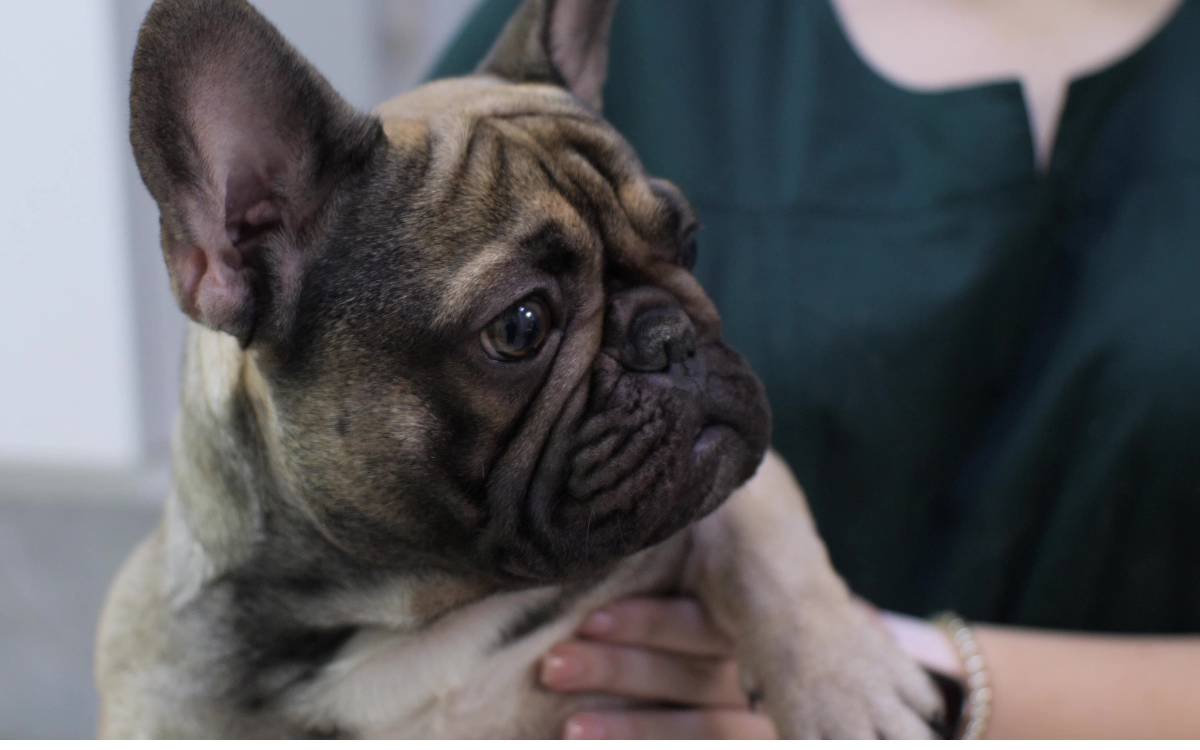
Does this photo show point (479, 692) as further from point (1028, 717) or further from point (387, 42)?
point (387, 42)

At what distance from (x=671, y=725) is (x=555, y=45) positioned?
28.1 inches

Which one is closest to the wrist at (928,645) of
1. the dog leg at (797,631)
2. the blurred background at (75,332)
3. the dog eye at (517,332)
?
the dog leg at (797,631)

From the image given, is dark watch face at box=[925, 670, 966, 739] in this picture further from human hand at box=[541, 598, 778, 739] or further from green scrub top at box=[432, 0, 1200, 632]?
green scrub top at box=[432, 0, 1200, 632]

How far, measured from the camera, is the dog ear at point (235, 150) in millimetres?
636

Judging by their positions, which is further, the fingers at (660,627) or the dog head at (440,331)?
the fingers at (660,627)


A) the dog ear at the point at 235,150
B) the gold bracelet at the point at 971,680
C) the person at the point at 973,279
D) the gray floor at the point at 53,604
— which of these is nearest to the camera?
the dog ear at the point at 235,150

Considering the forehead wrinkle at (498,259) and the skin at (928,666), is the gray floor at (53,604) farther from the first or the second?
the forehead wrinkle at (498,259)

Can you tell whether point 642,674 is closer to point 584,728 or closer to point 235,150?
point 584,728

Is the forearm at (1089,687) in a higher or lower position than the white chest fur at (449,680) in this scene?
lower

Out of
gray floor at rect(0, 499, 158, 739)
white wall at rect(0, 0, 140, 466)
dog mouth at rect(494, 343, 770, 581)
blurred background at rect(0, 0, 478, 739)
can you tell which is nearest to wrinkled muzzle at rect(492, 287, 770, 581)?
dog mouth at rect(494, 343, 770, 581)

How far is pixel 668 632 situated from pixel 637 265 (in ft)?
1.31

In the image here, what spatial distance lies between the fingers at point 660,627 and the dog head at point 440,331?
0.73 ft
